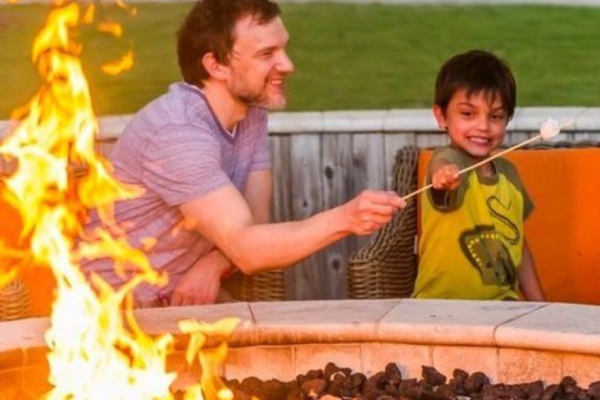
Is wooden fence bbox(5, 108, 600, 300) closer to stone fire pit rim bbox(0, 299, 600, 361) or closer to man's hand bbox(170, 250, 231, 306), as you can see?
man's hand bbox(170, 250, 231, 306)

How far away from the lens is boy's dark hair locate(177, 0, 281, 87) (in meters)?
5.40

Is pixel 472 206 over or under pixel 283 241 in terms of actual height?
over

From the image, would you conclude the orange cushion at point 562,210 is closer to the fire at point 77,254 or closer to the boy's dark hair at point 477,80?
the boy's dark hair at point 477,80

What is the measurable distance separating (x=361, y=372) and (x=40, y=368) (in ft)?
2.47

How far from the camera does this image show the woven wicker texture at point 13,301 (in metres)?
5.46

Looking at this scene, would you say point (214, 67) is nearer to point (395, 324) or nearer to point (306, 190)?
point (395, 324)

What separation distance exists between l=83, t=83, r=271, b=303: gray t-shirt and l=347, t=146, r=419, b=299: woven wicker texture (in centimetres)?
66

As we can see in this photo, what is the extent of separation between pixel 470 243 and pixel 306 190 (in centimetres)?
121

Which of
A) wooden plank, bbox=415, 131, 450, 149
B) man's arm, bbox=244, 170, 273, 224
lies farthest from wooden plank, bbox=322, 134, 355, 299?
man's arm, bbox=244, 170, 273, 224

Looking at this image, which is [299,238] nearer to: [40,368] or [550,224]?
[40,368]

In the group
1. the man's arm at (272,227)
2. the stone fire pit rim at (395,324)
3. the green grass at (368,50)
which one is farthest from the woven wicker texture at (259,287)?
the green grass at (368,50)

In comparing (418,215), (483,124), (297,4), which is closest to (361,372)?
(483,124)

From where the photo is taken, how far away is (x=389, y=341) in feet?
15.9

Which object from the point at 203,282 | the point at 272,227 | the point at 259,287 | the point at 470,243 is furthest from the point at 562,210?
the point at 272,227
